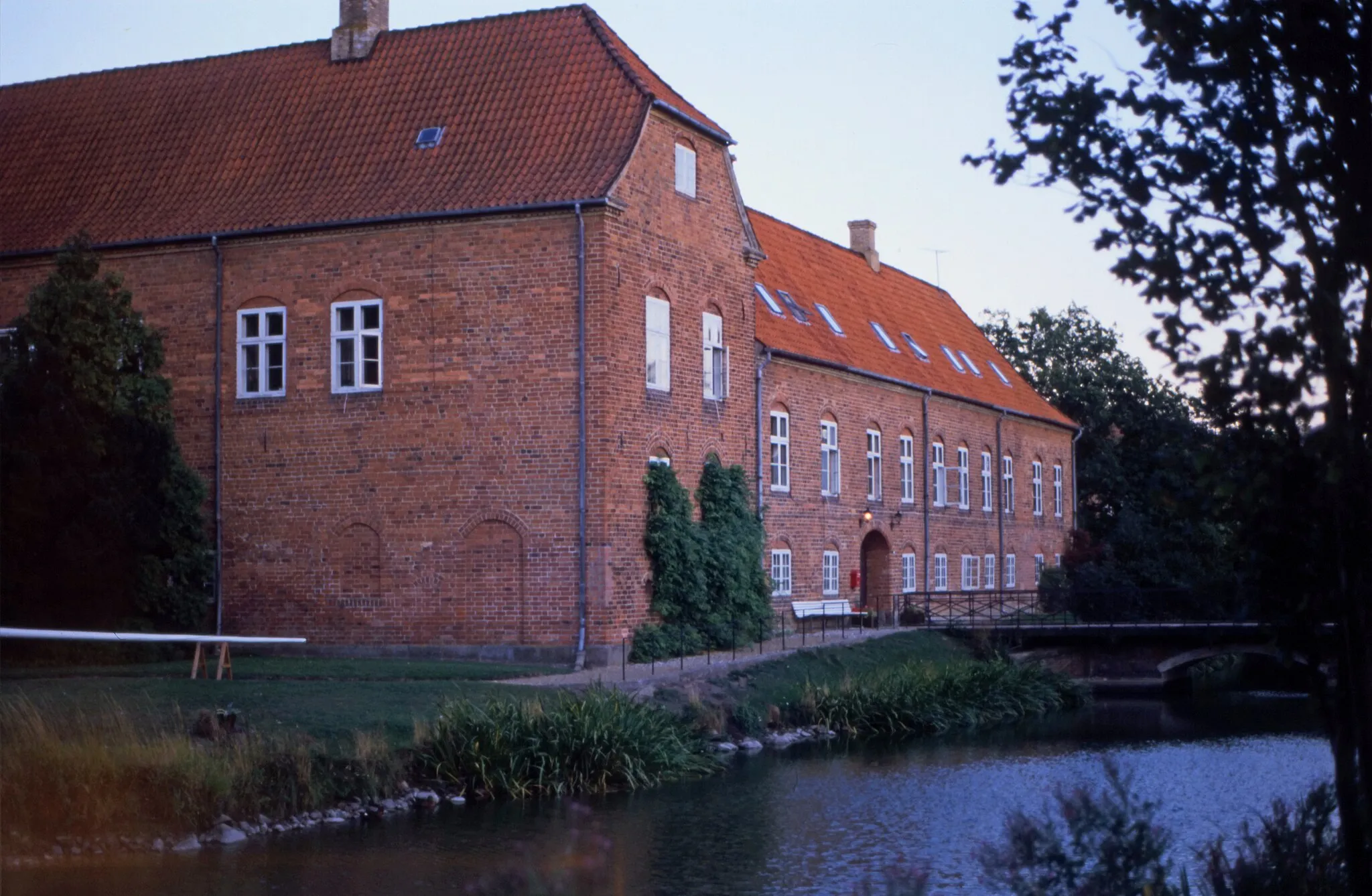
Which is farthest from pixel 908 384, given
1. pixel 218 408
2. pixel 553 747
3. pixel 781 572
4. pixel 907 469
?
pixel 553 747

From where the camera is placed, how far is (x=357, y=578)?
87.4 ft

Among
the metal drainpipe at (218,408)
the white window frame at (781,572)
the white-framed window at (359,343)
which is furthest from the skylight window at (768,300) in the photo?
the metal drainpipe at (218,408)

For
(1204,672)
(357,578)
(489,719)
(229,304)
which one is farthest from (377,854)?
(1204,672)

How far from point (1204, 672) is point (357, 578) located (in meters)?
20.7

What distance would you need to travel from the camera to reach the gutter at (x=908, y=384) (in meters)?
33.2

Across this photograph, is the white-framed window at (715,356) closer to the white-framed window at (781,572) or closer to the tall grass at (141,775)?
the white-framed window at (781,572)

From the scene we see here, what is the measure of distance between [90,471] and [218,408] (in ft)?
14.4

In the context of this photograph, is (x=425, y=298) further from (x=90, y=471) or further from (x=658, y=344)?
(x=90, y=471)

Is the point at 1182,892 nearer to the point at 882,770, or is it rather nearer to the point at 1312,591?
Result: the point at 1312,591

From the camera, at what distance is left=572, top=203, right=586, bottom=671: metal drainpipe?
2514cm

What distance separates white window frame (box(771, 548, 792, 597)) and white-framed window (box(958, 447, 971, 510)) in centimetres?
1079

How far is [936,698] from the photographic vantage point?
2691 centimetres

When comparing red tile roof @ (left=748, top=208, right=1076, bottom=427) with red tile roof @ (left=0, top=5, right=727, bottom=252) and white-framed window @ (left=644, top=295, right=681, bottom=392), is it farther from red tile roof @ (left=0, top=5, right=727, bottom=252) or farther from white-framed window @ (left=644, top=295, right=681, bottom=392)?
red tile roof @ (left=0, top=5, right=727, bottom=252)

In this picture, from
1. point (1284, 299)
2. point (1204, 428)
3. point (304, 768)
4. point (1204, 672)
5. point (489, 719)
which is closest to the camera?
point (1284, 299)
